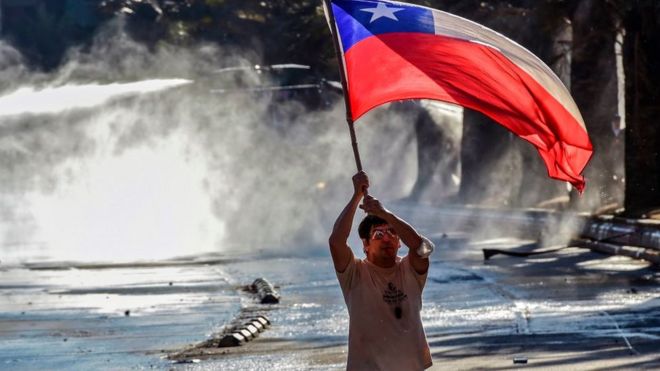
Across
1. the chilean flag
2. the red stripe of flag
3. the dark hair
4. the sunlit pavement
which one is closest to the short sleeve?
the dark hair

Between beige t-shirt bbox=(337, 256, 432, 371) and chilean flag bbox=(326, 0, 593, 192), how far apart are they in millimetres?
1570

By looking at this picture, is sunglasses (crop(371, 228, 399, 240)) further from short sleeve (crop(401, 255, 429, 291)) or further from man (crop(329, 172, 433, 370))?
short sleeve (crop(401, 255, 429, 291))

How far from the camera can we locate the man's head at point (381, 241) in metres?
9.38

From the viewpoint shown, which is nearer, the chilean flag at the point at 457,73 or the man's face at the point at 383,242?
the man's face at the point at 383,242

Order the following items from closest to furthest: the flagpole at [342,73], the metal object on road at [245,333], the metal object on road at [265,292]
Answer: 1. the flagpole at [342,73]
2. the metal object on road at [245,333]
3. the metal object on road at [265,292]

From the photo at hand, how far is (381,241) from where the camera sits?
9430 mm

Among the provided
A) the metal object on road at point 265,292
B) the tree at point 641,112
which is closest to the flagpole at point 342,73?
the metal object on road at point 265,292

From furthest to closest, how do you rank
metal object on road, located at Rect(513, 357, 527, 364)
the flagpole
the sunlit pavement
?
the sunlit pavement, metal object on road, located at Rect(513, 357, 527, 364), the flagpole

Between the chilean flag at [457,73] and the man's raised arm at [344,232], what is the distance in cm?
138

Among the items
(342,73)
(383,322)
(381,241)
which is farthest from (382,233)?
(342,73)

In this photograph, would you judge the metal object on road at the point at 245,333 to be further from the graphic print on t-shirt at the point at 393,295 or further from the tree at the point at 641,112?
the tree at the point at 641,112

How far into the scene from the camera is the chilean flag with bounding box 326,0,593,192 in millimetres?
10758

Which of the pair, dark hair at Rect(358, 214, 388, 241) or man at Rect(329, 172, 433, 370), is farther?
dark hair at Rect(358, 214, 388, 241)

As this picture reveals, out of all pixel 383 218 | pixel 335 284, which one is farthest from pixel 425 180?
pixel 383 218
